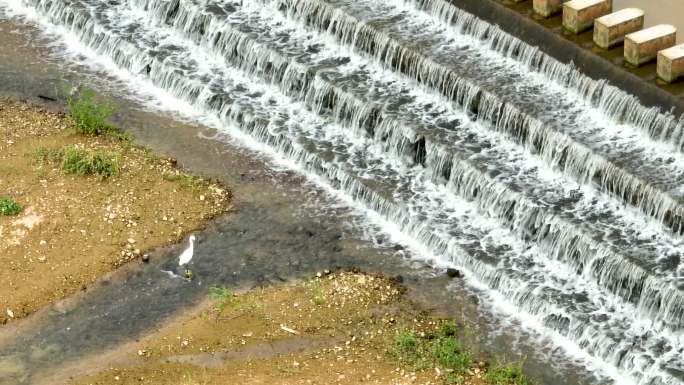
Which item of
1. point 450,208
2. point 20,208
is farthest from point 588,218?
point 20,208

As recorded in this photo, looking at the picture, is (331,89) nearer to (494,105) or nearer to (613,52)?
(494,105)

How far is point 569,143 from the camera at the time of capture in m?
19.2

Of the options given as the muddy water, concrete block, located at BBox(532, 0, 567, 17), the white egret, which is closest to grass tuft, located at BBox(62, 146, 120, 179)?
the white egret

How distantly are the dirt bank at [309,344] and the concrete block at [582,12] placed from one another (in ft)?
17.4

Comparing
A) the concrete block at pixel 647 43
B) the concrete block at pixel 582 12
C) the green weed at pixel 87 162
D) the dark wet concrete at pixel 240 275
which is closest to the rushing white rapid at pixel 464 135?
the dark wet concrete at pixel 240 275

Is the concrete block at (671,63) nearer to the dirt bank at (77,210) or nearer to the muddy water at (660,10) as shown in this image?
the muddy water at (660,10)

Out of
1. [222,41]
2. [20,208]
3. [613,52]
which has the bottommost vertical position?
[20,208]

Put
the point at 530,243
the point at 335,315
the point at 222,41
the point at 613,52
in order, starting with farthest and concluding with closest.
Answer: the point at 222,41
the point at 613,52
the point at 530,243
the point at 335,315

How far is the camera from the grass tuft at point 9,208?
755 inches

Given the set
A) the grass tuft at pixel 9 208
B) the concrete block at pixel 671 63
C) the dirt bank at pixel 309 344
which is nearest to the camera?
the dirt bank at pixel 309 344

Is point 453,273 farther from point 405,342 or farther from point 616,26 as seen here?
point 616,26

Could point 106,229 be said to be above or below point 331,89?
below

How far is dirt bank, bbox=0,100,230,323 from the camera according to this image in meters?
18.2

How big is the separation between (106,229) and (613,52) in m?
8.00
